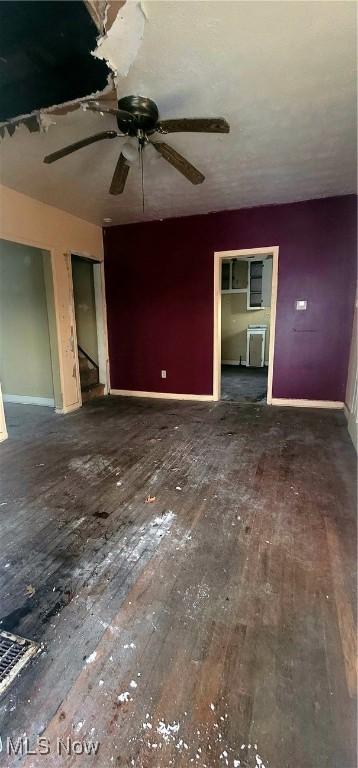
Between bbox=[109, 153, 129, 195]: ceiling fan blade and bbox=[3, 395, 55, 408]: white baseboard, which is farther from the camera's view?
bbox=[3, 395, 55, 408]: white baseboard

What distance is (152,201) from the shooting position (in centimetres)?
388

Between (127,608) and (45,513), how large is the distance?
0.97 metres

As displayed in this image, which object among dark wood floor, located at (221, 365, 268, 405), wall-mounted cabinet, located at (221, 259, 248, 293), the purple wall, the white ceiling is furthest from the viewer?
wall-mounted cabinet, located at (221, 259, 248, 293)

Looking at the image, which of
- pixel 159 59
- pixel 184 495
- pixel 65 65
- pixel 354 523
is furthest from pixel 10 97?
pixel 354 523

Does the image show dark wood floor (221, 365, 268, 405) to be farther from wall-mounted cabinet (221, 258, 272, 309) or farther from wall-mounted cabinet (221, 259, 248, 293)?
wall-mounted cabinet (221, 259, 248, 293)

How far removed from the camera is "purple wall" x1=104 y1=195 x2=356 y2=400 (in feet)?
13.1

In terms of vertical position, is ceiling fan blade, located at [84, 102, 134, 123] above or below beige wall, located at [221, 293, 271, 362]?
above

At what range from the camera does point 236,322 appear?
26.3 ft

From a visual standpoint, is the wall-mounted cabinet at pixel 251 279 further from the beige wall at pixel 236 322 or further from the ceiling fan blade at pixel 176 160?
the ceiling fan blade at pixel 176 160

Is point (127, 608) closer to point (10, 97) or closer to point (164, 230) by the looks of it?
point (10, 97)

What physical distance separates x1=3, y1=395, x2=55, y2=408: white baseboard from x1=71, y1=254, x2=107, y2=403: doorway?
1.55 ft

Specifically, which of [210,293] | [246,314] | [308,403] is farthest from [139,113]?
[246,314]

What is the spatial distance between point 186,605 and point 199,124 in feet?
8.21

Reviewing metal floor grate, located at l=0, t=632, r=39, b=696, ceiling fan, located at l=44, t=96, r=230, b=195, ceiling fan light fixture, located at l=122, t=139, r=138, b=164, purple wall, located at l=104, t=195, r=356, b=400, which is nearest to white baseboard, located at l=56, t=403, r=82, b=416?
purple wall, located at l=104, t=195, r=356, b=400
